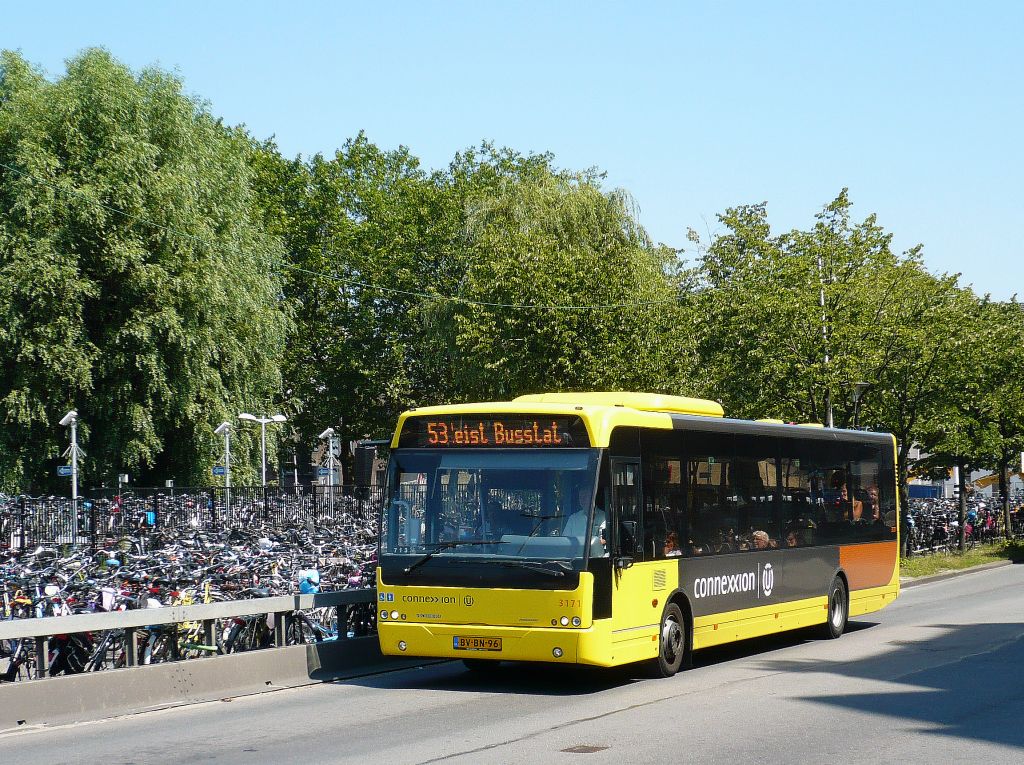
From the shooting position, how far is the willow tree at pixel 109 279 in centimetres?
3634

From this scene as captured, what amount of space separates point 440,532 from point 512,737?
3.18m

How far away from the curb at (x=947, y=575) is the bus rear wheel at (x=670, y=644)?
1506cm

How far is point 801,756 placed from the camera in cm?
877

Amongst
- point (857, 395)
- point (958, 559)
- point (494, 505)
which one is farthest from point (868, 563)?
point (958, 559)

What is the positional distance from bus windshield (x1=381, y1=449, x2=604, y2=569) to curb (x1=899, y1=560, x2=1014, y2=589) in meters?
17.1

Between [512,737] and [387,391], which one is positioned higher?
[387,391]

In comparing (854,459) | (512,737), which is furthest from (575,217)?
(512,737)

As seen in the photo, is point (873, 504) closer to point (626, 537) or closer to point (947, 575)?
point (626, 537)

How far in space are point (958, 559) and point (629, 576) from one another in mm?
24813

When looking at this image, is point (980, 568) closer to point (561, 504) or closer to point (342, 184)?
point (561, 504)

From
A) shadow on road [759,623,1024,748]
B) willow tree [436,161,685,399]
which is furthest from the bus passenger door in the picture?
willow tree [436,161,685,399]

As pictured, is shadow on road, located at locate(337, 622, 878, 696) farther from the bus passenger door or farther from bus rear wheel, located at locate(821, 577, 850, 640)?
bus rear wheel, located at locate(821, 577, 850, 640)

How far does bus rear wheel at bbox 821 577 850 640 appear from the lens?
1758cm

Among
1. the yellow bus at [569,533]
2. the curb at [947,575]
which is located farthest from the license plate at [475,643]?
the curb at [947,575]
